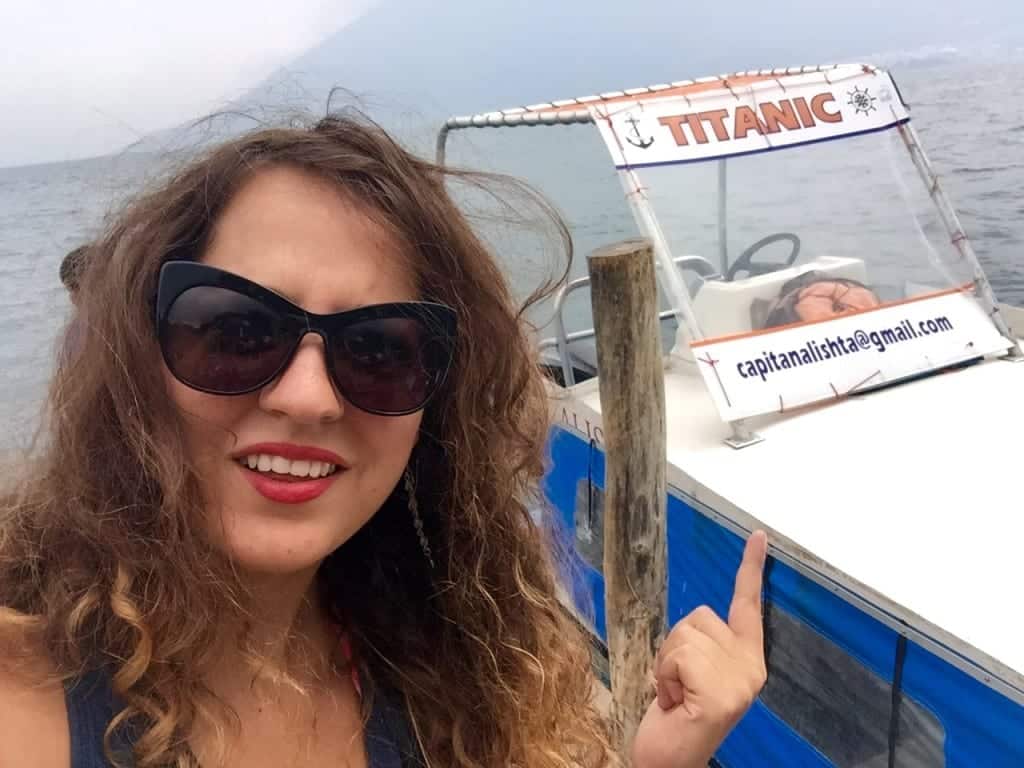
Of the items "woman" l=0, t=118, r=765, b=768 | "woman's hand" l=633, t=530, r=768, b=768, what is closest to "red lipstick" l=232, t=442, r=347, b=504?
"woman" l=0, t=118, r=765, b=768

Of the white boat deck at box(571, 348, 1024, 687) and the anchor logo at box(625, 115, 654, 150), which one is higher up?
the anchor logo at box(625, 115, 654, 150)

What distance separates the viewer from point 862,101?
13.5 ft

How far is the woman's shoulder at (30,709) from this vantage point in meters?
0.93

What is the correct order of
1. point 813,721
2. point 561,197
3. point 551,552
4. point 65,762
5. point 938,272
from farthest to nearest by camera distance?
point 561,197, point 938,272, point 813,721, point 551,552, point 65,762

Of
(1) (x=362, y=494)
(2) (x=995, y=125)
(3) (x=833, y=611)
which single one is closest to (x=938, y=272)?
(3) (x=833, y=611)

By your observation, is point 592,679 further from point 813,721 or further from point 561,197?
point 561,197

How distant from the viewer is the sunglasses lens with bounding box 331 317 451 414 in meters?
1.12

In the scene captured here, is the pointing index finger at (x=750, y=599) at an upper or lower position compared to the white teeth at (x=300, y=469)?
lower

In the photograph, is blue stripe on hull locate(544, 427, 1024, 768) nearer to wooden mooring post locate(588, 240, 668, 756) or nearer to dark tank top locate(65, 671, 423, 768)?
wooden mooring post locate(588, 240, 668, 756)

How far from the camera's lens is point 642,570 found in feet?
9.64

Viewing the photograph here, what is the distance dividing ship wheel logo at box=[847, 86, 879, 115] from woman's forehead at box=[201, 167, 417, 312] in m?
3.59

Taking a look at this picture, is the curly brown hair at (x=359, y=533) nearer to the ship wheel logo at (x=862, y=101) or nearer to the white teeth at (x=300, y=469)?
the white teeth at (x=300, y=469)

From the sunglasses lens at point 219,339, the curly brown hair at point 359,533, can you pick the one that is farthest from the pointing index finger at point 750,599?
the sunglasses lens at point 219,339

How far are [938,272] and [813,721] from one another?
2225mm
